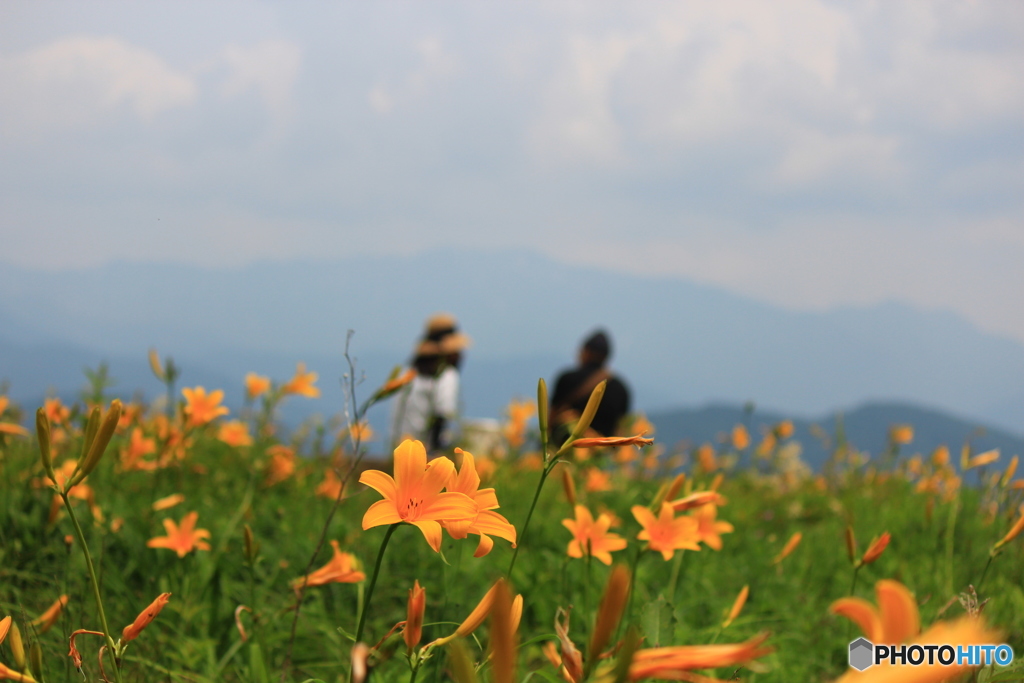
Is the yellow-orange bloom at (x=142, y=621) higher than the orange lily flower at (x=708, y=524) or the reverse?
higher

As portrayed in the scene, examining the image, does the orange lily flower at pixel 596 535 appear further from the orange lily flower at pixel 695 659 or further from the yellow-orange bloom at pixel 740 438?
the yellow-orange bloom at pixel 740 438

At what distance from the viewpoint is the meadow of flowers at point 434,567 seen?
2.93 ft

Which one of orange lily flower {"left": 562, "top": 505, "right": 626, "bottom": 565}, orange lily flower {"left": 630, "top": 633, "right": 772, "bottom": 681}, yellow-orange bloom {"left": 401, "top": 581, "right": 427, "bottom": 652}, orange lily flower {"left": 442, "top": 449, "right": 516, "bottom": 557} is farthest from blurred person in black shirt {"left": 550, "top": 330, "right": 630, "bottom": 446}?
orange lily flower {"left": 630, "top": 633, "right": 772, "bottom": 681}

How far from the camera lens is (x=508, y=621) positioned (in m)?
0.53

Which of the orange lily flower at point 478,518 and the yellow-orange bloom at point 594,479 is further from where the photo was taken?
the yellow-orange bloom at point 594,479

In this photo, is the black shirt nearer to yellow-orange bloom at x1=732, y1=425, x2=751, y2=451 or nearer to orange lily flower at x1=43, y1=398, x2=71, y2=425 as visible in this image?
yellow-orange bloom at x1=732, y1=425, x2=751, y2=451

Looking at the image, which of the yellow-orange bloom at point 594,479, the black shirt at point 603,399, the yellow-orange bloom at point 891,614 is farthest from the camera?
the black shirt at point 603,399

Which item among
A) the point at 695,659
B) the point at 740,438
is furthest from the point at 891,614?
the point at 740,438

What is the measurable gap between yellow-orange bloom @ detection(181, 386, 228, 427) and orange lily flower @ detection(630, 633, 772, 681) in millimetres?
1708

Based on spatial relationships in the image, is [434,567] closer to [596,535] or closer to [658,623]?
[596,535]

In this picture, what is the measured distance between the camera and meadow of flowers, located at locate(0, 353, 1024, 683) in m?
0.89

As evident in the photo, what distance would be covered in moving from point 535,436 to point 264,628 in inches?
63.8

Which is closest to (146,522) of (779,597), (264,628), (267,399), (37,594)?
(37,594)

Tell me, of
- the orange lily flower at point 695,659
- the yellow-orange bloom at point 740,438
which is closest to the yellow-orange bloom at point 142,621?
the orange lily flower at point 695,659
